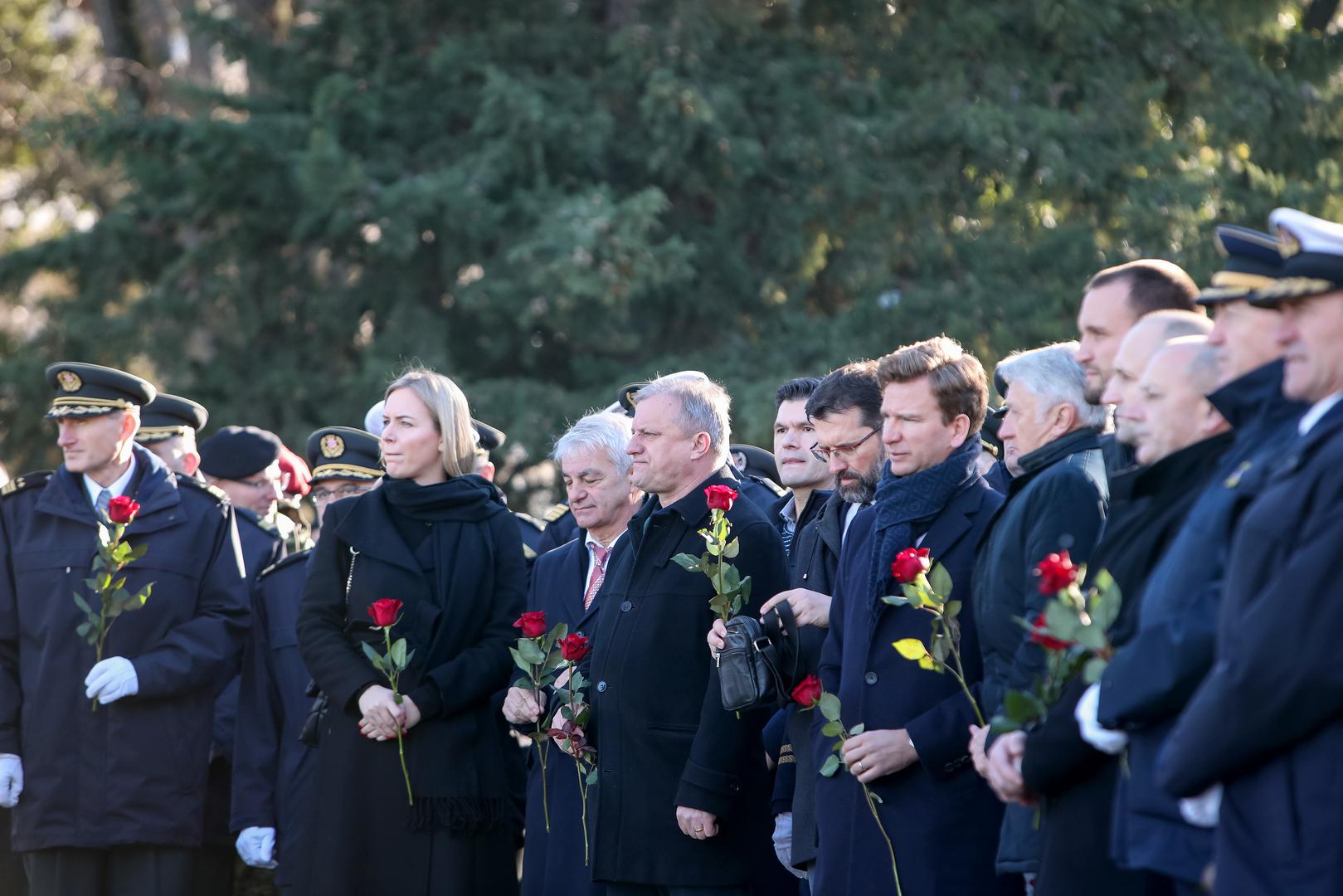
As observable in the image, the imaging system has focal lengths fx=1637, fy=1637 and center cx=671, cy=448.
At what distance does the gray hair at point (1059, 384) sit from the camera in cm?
447

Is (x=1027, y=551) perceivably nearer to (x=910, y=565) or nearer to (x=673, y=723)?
(x=910, y=565)

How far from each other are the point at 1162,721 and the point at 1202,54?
11.8 meters

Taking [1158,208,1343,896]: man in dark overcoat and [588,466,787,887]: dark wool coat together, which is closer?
[1158,208,1343,896]: man in dark overcoat

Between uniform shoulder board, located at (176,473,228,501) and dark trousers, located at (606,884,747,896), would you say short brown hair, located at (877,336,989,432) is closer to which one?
dark trousers, located at (606,884,747,896)

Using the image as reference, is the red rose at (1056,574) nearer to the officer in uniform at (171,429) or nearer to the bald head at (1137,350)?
the bald head at (1137,350)

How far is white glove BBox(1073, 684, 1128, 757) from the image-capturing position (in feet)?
11.6

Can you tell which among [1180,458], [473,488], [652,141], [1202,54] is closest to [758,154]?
[652,141]

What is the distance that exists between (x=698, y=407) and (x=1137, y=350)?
7.02ft

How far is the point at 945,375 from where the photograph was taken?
492 cm

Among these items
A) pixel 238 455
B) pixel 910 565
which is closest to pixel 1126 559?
pixel 910 565

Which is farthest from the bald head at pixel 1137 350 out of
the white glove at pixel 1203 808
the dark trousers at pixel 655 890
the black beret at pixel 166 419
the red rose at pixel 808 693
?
the black beret at pixel 166 419

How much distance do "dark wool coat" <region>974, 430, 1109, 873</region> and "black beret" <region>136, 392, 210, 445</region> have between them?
5.11 metres

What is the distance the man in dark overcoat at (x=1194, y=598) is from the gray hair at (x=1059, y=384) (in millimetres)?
967

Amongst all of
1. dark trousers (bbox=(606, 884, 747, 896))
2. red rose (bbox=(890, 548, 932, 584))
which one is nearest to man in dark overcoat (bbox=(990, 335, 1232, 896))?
red rose (bbox=(890, 548, 932, 584))
